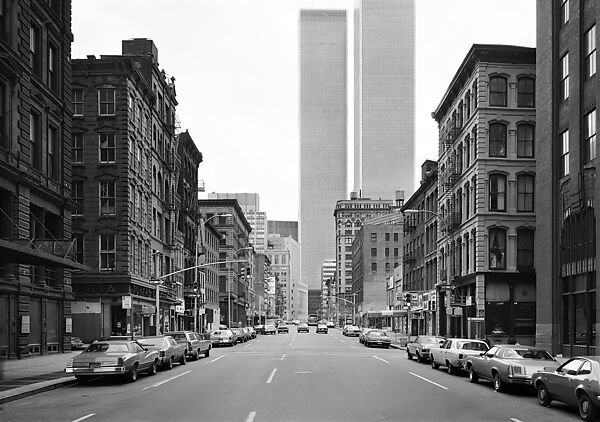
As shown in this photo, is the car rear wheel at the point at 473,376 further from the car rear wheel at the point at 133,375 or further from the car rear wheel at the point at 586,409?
the car rear wheel at the point at 133,375

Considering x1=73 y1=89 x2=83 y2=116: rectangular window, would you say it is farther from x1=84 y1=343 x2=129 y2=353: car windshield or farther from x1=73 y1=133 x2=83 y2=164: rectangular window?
x1=84 y1=343 x2=129 y2=353: car windshield

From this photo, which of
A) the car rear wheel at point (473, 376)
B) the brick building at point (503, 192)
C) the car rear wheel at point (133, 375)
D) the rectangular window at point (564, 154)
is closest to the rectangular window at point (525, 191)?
the brick building at point (503, 192)

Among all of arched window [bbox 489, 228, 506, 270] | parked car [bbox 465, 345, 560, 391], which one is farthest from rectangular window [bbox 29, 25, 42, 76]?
arched window [bbox 489, 228, 506, 270]

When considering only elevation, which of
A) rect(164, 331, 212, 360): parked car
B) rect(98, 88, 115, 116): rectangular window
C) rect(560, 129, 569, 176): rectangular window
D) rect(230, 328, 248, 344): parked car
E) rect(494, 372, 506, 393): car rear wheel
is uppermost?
rect(98, 88, 115, 116): rectangular window

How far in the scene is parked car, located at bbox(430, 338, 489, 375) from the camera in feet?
93.5

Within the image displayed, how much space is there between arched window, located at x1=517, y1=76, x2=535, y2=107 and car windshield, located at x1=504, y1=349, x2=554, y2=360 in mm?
33339

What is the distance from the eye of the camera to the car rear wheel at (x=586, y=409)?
15.9 m

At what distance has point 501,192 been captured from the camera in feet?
176

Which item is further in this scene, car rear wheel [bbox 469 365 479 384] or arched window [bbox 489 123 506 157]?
arched window [bbox 489 123 506 157]

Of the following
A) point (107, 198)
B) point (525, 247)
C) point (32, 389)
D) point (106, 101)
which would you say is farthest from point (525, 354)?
point (106, 101)

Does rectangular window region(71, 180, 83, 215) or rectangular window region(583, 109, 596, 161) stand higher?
rectangular window region(583, 109, 596, 161)

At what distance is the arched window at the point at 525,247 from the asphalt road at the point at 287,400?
26.5 meters

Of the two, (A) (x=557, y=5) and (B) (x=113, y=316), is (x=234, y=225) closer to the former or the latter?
(B) (x=113, y=316)

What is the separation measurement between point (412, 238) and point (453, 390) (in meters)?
64.3
